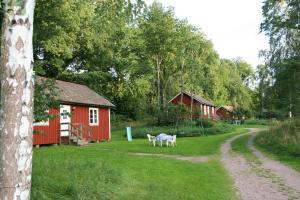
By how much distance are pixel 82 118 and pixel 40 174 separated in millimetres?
20738

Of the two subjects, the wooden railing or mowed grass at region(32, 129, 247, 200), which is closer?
mowed grass at region(32, 129, 247, 200)

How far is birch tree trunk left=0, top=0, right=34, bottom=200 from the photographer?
3.45 meters

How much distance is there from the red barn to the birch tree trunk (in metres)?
21.1

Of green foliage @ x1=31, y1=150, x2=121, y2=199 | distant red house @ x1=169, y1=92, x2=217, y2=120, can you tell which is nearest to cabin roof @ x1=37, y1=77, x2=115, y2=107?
green foliage @ x1=31, y1=150, x2=121, y2=199

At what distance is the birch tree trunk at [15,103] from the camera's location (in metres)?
3.45

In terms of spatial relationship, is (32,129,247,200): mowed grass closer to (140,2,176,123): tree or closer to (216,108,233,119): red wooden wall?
(140,2,176,123): tree

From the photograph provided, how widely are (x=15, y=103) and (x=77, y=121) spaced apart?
1013 inches

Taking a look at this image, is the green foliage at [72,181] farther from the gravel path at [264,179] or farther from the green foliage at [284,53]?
the green foliage at [284,53]

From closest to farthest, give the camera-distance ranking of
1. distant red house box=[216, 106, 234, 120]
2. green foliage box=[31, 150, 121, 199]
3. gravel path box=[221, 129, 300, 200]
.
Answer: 1. green foliage box=[31, 150, 121, 199]
2. gravel path box=[221, 129, 300, 200]
3. distant red house box=[216, 106, 234, 120]

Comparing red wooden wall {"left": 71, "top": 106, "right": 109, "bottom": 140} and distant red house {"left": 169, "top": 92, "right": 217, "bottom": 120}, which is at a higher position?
distant red house {"left": 169, "top": 92, "right": 217, "bottom": 120}

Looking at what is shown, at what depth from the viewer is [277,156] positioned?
18.4 meters

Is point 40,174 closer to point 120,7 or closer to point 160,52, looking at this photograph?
point 120,7

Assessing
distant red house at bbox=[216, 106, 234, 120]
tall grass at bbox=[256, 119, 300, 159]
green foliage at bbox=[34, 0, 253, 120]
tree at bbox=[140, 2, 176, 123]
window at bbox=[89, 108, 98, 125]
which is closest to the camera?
tall grass at bbox=[256, 119, 300, 159]

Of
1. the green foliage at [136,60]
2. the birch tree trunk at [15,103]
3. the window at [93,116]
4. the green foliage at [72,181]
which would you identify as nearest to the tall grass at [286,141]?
the green foliage at [72,181]
